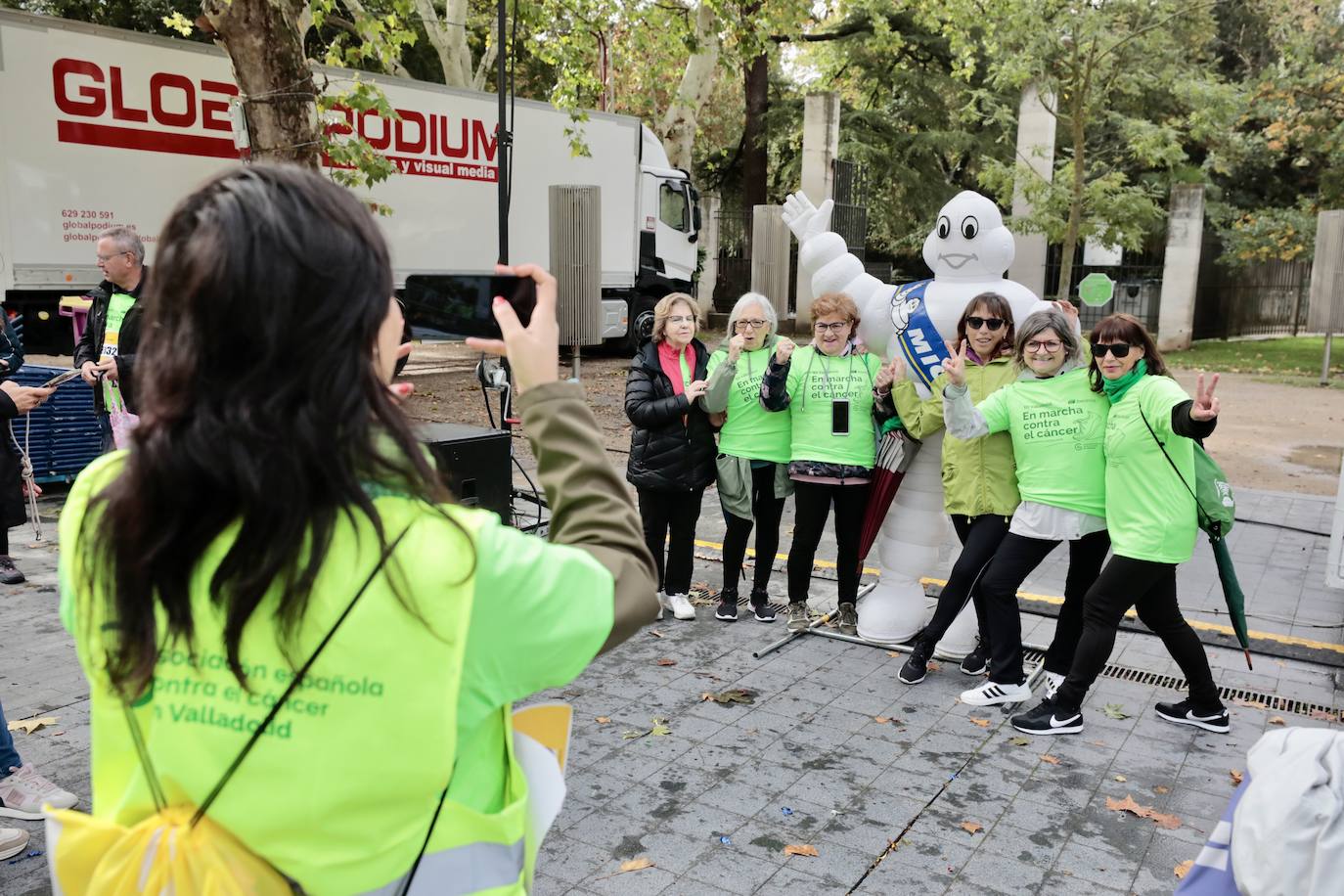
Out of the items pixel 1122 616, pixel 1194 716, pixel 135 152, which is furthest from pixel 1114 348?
pixel 135 152

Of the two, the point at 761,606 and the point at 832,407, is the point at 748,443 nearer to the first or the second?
the point at 832,407

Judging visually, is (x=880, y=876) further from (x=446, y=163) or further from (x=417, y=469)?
(x=446, y=163)

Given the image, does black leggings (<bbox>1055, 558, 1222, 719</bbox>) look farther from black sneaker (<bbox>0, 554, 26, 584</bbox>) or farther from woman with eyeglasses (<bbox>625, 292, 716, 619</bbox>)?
black sneaker (<bbox>0, 554, 26, 584</bbox>)

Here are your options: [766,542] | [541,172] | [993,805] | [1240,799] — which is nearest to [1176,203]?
[541,172]

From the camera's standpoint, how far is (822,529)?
565cm

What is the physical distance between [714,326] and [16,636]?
2064 cm

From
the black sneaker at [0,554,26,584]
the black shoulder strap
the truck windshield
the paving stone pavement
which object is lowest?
the paving stone pavement

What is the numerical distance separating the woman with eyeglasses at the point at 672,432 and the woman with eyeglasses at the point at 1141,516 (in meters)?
2.10

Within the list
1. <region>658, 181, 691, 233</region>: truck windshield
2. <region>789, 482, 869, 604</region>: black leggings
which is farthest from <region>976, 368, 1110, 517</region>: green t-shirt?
<region>658, 181, 691, 233</region>: truck windshield

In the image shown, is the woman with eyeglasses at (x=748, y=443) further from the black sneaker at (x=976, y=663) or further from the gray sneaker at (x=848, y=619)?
the black sneaker at (x=976, y=663)

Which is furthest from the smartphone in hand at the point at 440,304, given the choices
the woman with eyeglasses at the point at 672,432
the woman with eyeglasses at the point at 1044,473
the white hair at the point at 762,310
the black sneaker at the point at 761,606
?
the woman with eyeglasses at the point at 1044,473

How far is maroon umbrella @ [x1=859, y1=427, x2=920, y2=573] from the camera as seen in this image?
5512 mm

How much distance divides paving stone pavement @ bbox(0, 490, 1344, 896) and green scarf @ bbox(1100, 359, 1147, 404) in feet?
4.58

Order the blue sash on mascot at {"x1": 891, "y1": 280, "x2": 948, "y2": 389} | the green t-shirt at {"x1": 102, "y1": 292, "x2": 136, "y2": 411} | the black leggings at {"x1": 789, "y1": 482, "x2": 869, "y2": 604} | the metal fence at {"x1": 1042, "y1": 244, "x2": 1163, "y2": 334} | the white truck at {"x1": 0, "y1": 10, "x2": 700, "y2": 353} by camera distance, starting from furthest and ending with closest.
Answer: the metal fence at {"x1": 1042, "y1": 244, "x2": 1163, "y2": 334} → the white truck at {"x1": 0, "y1": 10, "x2": 700, "y2": 353} → the green t-shirt at {"x1": 102, "y1": 292, "x2": 136, "y2": 411} → the black leggings at {"x1": 789, "y1": 482, "x2": 869, "y2": 604} → the blue sash on mascot at {"x1": 891, "y1": 280, "x2": 948, "y2": 389}
